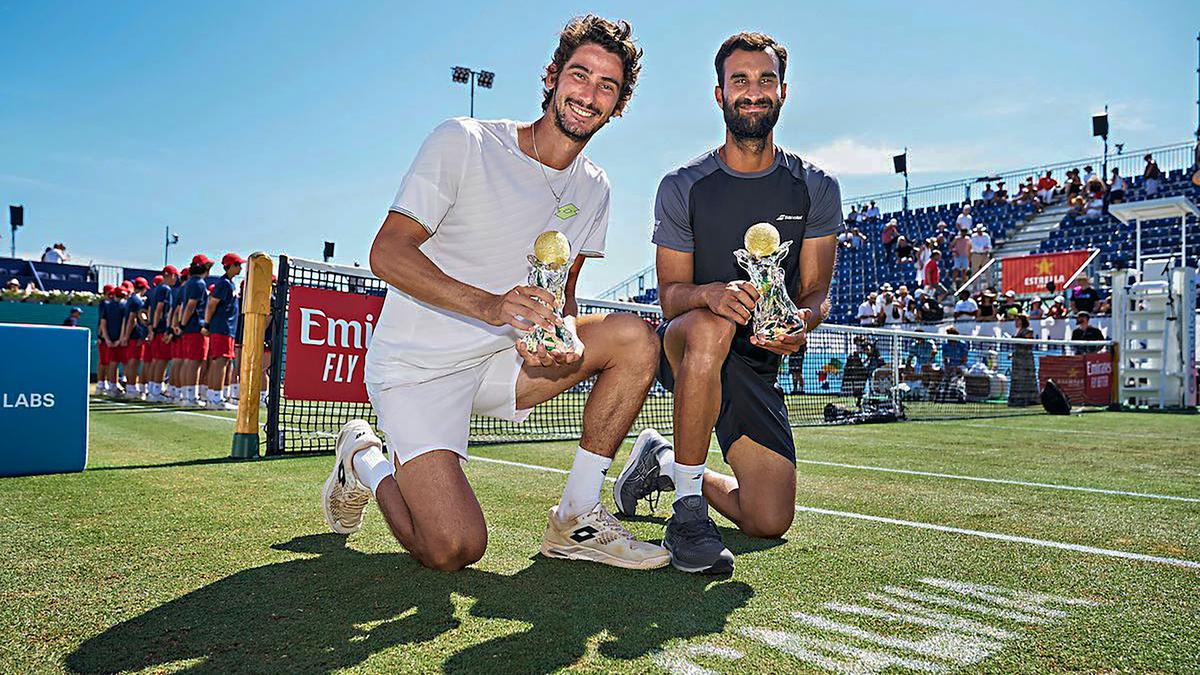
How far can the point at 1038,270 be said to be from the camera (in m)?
24.0

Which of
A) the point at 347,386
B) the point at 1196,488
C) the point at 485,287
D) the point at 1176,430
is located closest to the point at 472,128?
the point at 485,287

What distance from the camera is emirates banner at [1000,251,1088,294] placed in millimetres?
23297

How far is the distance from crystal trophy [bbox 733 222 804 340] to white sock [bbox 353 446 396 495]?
1489 mm

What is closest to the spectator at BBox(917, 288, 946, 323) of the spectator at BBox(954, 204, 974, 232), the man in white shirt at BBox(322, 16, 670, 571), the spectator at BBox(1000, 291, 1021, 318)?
the spectator at BBox(1000, 291, 1021, 318)

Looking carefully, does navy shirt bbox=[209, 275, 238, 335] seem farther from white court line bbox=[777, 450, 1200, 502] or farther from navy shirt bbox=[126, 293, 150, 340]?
white court line bbox=[777, 450, 1200, 502]

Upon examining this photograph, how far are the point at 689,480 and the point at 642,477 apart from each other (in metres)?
0.78

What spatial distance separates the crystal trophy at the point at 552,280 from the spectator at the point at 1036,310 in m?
19.7

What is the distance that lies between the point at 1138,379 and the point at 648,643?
17146 millimetres

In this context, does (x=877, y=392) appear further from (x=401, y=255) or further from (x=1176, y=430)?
(x=401, y=255)

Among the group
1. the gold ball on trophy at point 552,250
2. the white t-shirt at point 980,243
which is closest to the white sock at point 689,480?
the gold ball on trophy at point 552,250

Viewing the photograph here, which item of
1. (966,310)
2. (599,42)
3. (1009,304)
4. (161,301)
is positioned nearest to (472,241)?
(599,42)

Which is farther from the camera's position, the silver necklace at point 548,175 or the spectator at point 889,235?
the spectator at point 889,235

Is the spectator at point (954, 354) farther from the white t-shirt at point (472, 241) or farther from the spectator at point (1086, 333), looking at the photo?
the white t-shirt at point (472, 241)

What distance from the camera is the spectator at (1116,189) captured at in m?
26.3
